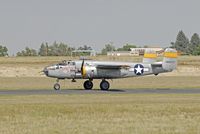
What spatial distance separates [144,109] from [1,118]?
6907 mm

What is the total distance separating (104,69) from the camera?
160ft

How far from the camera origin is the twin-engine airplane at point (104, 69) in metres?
47.5

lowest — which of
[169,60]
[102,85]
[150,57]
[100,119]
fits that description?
[100,119]

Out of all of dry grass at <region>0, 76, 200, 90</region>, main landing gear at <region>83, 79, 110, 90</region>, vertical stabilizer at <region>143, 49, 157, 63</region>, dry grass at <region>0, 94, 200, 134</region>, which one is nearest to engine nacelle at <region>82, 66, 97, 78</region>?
main landing gear at <region>83, 79, 110, 90</region>

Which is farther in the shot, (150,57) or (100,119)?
(150,57)

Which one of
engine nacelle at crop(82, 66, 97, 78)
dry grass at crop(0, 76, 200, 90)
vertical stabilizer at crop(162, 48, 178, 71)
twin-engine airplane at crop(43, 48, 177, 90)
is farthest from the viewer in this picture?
dry grass at crop(0, 76, 200, 90)

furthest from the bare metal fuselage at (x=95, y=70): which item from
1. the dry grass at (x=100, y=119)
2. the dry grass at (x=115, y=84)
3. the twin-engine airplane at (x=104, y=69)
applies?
the dry grass at (x=100, y=119)

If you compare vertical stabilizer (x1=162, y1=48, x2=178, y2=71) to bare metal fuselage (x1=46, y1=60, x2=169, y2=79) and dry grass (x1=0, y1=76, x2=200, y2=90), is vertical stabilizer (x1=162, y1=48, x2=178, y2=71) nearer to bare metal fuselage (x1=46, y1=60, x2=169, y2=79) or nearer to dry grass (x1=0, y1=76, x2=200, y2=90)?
bare metal fuselage (x1=46, y1=60, x2=169, y2=79)

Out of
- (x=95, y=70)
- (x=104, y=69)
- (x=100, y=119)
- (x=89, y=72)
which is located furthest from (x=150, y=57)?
(x=100, y=119)

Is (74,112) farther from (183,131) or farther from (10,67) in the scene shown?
(10,67)

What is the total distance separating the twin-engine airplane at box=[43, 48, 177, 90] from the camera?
4753 centimetres

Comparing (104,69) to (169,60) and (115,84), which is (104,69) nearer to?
(169,60)

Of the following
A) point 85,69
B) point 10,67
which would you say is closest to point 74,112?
point 85,69

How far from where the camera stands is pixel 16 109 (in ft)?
84.0
